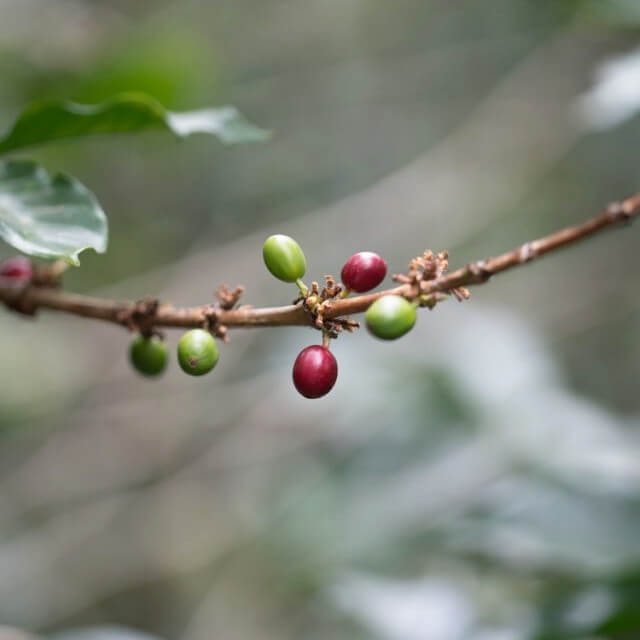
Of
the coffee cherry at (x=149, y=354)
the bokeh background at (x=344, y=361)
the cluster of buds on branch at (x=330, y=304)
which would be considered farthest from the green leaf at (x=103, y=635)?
the cluster of buds on branch at (x=330, y=304)

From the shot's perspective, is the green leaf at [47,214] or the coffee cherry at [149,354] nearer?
the green leaf at [47,214]

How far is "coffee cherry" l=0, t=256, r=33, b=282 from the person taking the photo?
1.14 metres

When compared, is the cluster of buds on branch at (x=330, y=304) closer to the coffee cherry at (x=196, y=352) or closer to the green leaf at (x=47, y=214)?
the coffee cherry at (x=196, y=352)

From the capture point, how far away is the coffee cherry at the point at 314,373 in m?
0.82

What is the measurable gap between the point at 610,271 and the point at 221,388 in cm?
224

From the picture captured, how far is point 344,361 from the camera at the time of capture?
3156mm

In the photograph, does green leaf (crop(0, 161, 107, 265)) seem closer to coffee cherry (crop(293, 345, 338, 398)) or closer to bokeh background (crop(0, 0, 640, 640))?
coffee cherry (crop(293, 345, 338, 398))

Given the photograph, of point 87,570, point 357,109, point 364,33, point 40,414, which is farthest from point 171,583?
point 364,33

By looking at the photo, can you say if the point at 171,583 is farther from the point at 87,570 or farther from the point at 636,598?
the point at 636,598

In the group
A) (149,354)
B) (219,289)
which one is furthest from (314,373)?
(149,354)

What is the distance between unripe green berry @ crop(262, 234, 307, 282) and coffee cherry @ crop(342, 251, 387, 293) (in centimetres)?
6

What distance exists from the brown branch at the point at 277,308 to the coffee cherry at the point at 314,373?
4 cm

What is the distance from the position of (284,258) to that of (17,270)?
1.67 ft

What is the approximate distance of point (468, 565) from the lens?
1925mm
